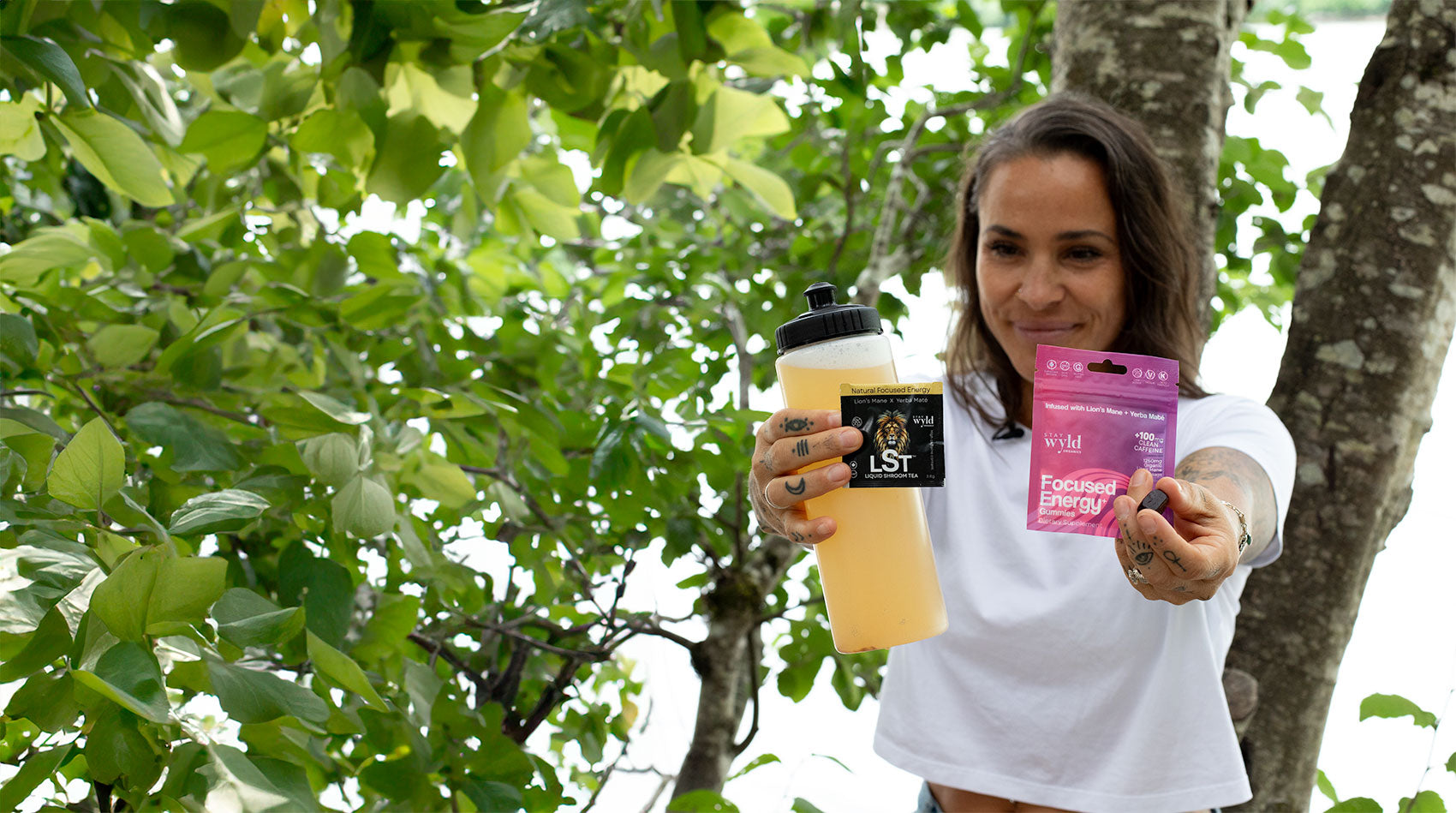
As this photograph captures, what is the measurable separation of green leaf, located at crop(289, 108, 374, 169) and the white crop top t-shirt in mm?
907

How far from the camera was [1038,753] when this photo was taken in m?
1.27

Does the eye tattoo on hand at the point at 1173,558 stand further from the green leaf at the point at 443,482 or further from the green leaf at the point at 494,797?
the green leaf at the point at 443,482

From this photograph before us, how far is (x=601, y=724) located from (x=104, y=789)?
→ 1.02 m

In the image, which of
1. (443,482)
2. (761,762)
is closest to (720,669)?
(761,762)

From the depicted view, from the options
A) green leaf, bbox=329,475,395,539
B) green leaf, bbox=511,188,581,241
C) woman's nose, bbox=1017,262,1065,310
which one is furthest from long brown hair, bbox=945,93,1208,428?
green leaf, bbox=329,475,395,539

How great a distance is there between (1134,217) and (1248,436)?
0.29m

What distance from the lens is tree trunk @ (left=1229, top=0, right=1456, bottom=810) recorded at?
63.6 inches

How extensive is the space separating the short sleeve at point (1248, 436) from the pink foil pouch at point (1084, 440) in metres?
0.22

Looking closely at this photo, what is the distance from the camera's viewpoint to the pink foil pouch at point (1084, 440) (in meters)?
0.93

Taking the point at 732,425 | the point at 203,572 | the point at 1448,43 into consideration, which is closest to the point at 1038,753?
the point at 732,425

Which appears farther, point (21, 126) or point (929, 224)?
point (929, 224)

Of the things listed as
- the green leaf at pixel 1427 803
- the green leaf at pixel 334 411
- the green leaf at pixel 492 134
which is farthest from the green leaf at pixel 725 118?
the green leaf at pixel 1427 803

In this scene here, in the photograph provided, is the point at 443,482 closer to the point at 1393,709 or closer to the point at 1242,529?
the point at 1242,529

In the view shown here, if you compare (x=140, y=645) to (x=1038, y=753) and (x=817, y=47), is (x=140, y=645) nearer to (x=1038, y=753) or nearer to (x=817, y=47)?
(x=1038, y=753)
